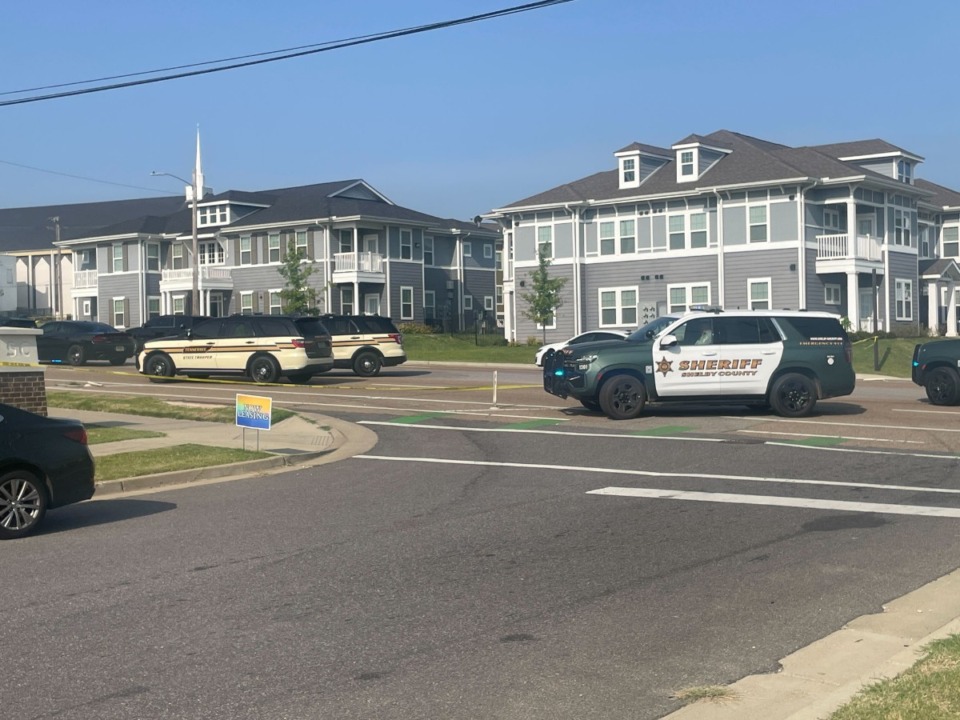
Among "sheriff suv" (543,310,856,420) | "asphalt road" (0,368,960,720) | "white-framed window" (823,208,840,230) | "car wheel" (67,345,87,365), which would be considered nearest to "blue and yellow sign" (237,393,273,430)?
"asphalt road" (0,368,960,720)

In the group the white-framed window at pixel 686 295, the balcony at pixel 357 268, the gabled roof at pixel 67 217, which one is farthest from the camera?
the gabled roof at pixel 67 217

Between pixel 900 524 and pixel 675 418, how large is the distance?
33.8 ft

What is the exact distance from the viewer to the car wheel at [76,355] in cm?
3853

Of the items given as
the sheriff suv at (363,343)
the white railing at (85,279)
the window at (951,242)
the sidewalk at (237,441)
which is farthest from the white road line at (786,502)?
the white railing at (85,279)

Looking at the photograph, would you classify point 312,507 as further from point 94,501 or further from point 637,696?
point 637,696

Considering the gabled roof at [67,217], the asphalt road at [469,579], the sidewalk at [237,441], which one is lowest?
the asphalt road at [469,579]

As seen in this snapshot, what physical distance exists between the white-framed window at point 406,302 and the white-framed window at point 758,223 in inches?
829

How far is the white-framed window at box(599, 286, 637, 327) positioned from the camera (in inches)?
2093

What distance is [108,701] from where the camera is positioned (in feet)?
19.0

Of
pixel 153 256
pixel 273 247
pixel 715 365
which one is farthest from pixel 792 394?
pixel 153 256

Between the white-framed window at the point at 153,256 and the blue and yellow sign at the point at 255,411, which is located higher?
the white-framed window at the point at 153,256

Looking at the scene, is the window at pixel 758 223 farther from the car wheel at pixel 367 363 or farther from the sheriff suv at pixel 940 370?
the sheriff suv at pixel 940 370

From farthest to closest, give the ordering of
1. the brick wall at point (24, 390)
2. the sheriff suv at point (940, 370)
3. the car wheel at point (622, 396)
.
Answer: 1. the sheriff suv at point (940, 370)
2. the car wheel at point (622, 396)
3. the brick wall at point (24, 390)

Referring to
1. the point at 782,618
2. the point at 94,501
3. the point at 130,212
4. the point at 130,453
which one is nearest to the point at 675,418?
the point at 130,453
